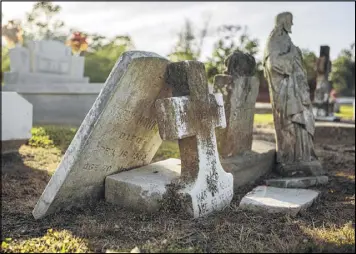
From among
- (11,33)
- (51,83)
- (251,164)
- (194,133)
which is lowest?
(251,164)

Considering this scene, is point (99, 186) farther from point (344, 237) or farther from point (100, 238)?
point (344, 237)

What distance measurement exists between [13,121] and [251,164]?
3738 millimetres

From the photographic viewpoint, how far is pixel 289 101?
563 cm

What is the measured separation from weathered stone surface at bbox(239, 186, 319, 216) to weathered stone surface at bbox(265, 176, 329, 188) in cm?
50

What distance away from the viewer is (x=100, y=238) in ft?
9.04

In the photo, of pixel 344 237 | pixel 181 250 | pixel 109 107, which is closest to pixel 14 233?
pixel 109 107

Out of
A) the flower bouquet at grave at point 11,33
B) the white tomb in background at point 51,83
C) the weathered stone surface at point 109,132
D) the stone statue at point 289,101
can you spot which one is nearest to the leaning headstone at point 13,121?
the weathered stone surface at point 109,132

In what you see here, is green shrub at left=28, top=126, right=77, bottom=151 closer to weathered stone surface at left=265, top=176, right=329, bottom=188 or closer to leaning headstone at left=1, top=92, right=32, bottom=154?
leaning headstone at left=1, top=92, right=32, bottom=154

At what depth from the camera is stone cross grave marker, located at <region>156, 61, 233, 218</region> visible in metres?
3.33

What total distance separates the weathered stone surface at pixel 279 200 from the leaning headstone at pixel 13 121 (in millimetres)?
3888

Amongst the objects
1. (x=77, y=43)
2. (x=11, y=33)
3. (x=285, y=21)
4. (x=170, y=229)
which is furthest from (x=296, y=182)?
(x=11, y=33)

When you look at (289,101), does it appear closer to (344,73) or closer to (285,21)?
(285,21)

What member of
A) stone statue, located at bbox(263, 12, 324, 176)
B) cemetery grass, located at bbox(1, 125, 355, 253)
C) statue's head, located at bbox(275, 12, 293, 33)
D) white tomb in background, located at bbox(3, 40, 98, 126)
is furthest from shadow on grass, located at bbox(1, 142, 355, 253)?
white tomb in background, located at bbox(3, 40, 98, 126)

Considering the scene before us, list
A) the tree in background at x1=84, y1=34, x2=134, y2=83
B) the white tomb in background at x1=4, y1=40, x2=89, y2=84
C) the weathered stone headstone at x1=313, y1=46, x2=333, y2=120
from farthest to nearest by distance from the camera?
the tree in background at x1=84, y1=34, x2=134, y2=83, the weathered stone headstone at x1=313, y1=46, x2=333, y2=120, the white tomb in background at x1=4, y1=40, x2=89, y2=84
